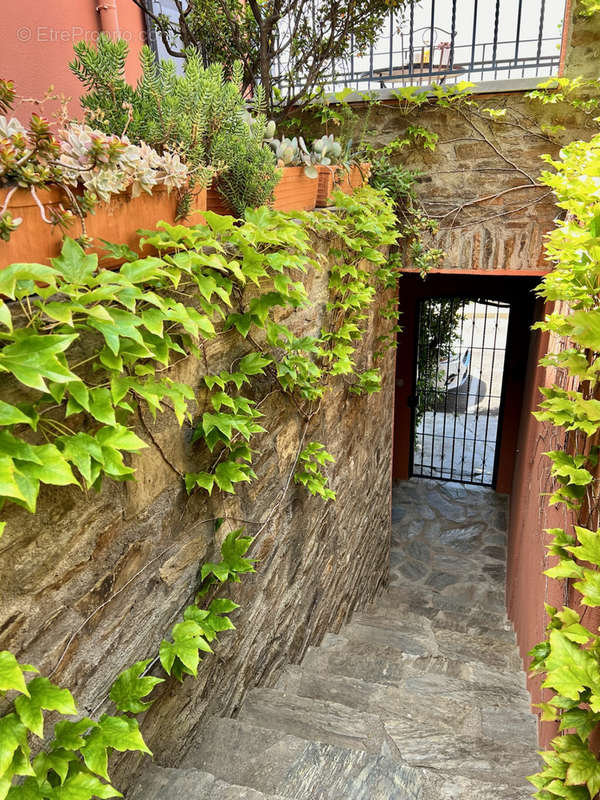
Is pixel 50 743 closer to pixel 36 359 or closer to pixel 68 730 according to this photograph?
pixel 68 730

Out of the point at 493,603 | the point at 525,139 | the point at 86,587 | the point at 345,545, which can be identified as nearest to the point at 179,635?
the point at 86,587

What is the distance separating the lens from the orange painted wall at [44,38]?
2.70 meters

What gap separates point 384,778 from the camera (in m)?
1.63

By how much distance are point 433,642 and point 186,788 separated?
232 cm

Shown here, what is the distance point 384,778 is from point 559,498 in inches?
39.4

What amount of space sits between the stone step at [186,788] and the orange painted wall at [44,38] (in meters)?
2.82

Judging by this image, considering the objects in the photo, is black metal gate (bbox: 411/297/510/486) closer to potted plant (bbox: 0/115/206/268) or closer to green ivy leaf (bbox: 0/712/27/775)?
potted plant (bbox: 0/115/206/268)

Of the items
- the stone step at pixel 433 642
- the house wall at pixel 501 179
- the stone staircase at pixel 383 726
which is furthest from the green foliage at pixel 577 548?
the stone step at pixel 433 642

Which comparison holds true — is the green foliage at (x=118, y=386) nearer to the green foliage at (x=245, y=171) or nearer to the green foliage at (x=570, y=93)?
the green foliage at (x=245, y=171)

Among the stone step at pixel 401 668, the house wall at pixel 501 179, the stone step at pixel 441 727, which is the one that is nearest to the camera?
the stone step at pixel 441 727

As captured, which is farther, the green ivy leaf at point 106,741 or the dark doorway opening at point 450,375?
the dark doorway opening at point 450,375

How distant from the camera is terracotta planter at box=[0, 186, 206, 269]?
1.11 m

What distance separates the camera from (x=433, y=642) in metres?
3.43

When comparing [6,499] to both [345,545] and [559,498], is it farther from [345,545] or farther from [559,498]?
[345,545]
